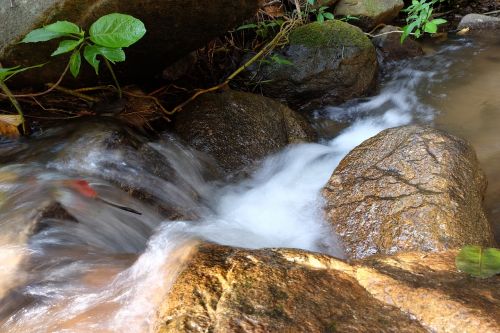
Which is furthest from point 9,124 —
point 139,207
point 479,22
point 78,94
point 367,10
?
point 479,22

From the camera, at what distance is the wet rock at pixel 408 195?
2570mm

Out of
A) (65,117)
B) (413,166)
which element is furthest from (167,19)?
(413,166)

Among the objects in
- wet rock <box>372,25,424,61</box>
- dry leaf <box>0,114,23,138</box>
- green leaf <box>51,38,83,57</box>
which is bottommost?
wet rock <box>372,25,424,61</box>

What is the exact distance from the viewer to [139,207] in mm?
3041

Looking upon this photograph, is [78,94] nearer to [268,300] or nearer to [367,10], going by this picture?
[268,300]

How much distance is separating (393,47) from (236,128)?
3.97m

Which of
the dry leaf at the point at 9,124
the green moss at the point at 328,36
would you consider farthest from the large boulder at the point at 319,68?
the dry leaf at the point at 9,124

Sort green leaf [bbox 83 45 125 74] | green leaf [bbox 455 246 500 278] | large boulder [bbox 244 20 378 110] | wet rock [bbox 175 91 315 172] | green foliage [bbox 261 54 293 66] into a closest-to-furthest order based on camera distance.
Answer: green leaf [bbox 455 246 500 278], green leaf [bbox 83 45 125 74], wet rock [bbox 175 91 315 172], green foliage [bbox 261 54 293 66], large boulder [bbox 244 20 378 110]

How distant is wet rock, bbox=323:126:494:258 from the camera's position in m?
2.57

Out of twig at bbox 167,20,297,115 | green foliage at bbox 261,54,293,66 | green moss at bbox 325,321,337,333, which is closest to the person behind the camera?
green moss at bbox 325,321,337,333

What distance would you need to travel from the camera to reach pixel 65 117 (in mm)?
3791

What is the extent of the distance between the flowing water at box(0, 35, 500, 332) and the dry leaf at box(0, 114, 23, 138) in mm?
112

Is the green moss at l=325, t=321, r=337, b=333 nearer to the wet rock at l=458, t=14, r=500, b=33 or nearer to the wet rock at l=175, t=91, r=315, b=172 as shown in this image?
the wet rock at l=175, t=91, r=315, b=172

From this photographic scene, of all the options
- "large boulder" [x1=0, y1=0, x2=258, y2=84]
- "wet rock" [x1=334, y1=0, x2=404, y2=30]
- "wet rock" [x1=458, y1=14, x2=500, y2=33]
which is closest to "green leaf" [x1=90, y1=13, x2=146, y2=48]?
"large boulder" [x1=0, y1=0, x2=258, y2=84]
